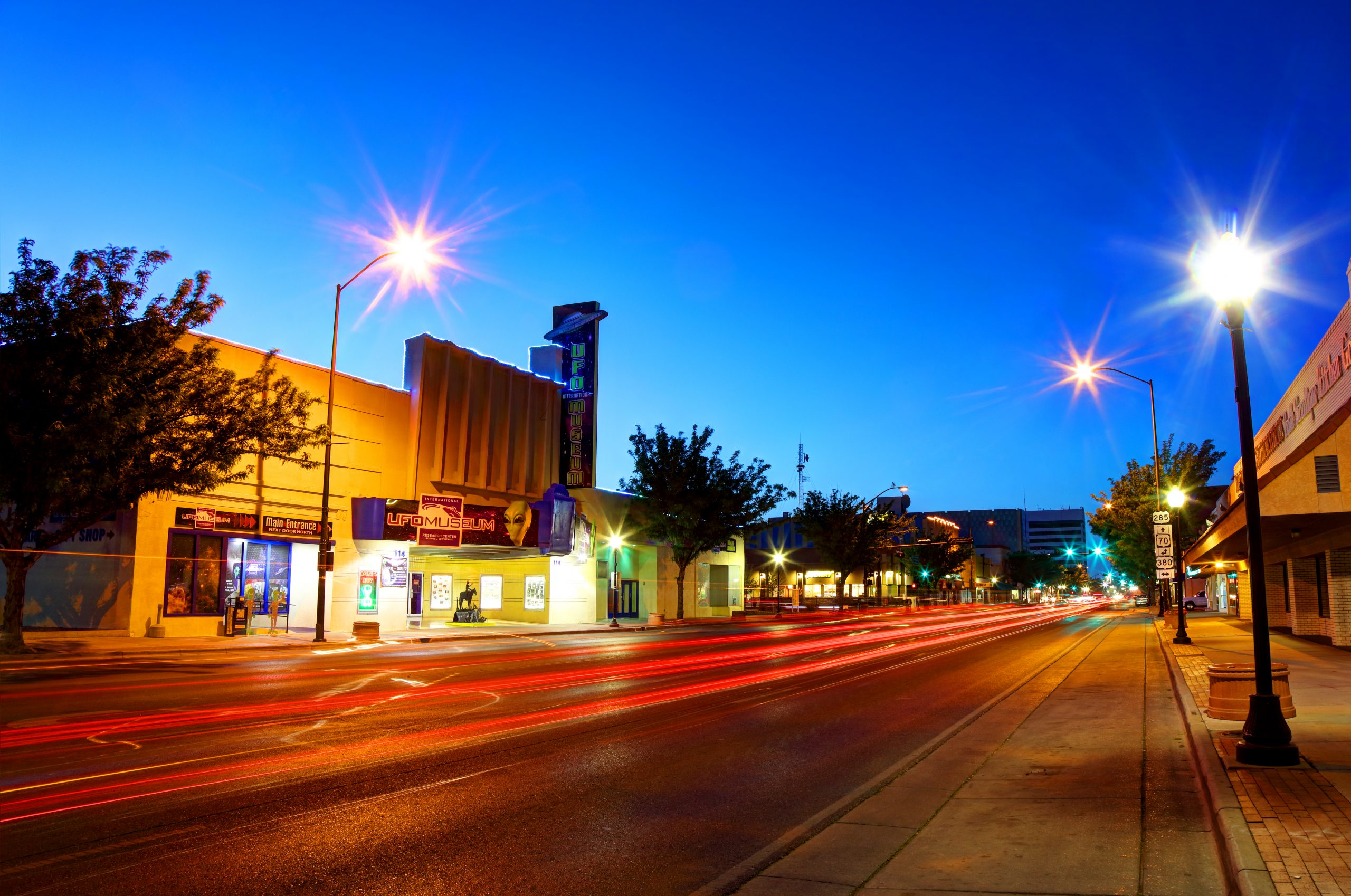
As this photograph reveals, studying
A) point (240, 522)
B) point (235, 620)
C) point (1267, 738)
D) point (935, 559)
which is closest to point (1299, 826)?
point (1267, 738)

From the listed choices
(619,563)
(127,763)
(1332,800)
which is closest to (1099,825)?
(1332,800)

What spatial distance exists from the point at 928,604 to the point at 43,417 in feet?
286

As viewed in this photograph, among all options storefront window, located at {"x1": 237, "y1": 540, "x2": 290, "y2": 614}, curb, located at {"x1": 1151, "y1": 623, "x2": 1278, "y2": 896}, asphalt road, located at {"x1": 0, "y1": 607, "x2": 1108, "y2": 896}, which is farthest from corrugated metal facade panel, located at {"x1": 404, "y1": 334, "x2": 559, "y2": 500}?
curb, located at {"x1": 1151, "y1": 623, "x2": 1278, "y2": 896}

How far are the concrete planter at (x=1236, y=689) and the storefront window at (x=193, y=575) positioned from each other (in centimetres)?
2766

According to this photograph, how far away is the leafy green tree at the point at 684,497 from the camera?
5125cm

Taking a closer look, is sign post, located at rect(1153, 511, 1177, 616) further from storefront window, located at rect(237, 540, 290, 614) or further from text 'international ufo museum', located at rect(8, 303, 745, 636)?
storefront window, located at rect(237, 540, 290, 614)

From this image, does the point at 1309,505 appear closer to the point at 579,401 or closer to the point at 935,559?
the point at 579,401

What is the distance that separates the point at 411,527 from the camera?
34969 mm

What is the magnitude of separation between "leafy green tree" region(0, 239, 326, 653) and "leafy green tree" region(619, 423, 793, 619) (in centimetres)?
2877

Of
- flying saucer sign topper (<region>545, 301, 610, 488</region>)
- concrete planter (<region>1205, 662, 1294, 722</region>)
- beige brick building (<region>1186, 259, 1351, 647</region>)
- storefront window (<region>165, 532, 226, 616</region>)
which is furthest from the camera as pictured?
flying saucer sign topper (<region>545, 301, 610, 488</region>)

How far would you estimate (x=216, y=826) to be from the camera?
7.04 meters

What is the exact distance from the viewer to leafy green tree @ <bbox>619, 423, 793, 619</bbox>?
51.2 metres

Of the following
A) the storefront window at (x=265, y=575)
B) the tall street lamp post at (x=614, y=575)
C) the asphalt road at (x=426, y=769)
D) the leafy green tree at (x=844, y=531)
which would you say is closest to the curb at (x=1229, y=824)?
the asphalt road at (x=426, y=769)

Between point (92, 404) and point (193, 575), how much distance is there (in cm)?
946
